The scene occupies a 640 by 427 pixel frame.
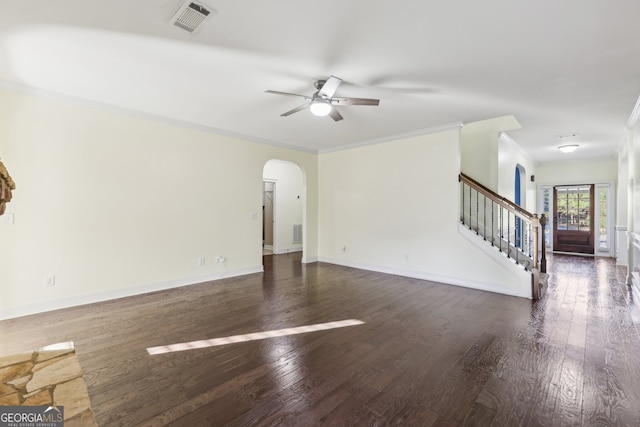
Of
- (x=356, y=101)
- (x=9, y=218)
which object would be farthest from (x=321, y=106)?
(x=9, y=218)

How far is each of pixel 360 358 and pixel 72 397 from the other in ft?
6.55

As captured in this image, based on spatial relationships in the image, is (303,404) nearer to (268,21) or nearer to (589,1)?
(268,21)

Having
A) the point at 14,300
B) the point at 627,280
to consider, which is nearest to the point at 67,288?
the point at 14,300

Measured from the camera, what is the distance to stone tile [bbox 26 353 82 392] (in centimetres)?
97

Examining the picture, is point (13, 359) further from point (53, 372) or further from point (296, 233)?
point (296, 233)

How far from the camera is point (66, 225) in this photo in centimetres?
366

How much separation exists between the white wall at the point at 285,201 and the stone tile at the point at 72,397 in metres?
7.14

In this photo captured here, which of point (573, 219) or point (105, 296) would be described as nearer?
point (105, 296)

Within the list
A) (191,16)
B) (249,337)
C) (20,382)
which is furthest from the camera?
(249,337)

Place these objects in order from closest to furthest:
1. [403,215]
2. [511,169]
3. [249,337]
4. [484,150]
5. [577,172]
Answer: [249,337]
[484,150]
[403,215]
[511,169]
[577,172]

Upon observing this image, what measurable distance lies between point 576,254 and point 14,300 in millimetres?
11637

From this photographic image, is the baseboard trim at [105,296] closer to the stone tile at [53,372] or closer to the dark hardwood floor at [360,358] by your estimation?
the dark hardwood floor at [360,358]

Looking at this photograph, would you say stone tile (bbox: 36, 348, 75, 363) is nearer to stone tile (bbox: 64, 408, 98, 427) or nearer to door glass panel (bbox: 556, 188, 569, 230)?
stone tile (bbox: 64, 408, 98, 427)

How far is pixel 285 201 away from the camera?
8477 millimetres
